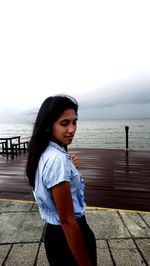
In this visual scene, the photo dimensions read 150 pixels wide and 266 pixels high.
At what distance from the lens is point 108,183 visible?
702 cm

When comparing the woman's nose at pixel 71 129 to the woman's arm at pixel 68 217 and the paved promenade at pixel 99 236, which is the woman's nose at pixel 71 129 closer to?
the woman's arm at pixel 68 217

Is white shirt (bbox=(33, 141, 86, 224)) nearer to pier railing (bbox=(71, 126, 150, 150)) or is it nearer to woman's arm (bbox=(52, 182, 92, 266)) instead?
woman's arm (bbox=(52, 182, 92, 266))

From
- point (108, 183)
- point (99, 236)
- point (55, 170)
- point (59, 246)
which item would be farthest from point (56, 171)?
point (108, 183)

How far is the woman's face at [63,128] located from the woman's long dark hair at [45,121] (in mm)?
22

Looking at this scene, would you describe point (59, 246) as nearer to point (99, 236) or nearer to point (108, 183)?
point (99, 236)

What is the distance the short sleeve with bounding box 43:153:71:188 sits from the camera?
1310 millimetres

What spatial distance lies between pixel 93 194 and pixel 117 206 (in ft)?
3.37

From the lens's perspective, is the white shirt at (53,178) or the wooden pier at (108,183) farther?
the wooden pier at (108,183)

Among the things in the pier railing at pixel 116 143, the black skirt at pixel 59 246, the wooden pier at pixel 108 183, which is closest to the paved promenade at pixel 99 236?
the wooden pier at pixel 108 183

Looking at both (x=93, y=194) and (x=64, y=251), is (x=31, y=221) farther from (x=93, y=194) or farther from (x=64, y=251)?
(x=64, y=251)

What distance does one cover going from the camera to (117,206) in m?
5.07

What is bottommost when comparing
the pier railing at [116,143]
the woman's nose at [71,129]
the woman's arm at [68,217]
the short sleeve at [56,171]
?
the pier railing at [116,143]

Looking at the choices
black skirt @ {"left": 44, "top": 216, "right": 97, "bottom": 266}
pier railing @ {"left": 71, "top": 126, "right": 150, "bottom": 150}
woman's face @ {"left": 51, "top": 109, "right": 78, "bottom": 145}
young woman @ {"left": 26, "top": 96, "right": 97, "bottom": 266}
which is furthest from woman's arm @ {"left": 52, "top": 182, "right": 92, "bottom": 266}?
pier railing @ {"left": 71, "top": 126, "right": 150, "bottom": 150}

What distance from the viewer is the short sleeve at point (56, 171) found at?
1.31 meters
